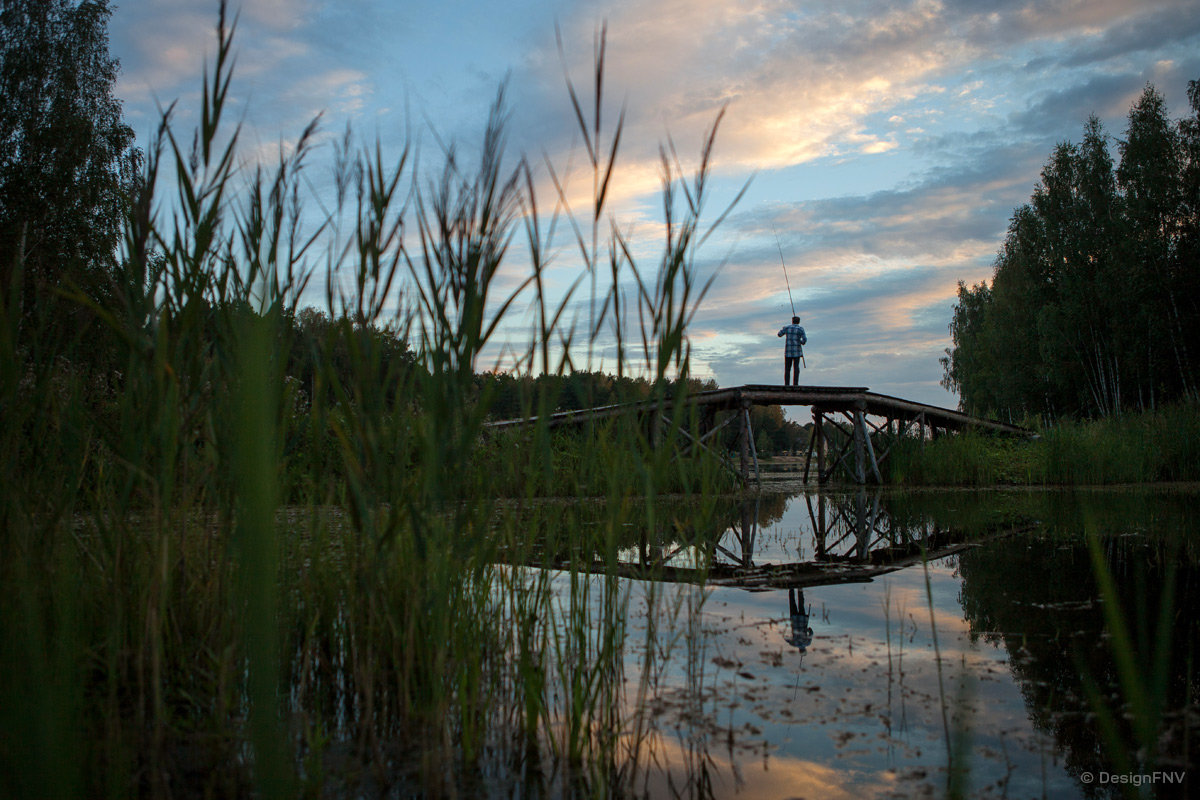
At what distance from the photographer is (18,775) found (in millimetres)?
1121

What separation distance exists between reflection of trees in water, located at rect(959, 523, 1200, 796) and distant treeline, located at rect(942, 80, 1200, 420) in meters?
18.9

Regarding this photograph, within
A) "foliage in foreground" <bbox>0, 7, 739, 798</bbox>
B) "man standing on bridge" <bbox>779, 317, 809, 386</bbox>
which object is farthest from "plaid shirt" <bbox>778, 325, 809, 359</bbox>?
"foliage in foreground" <bbox>0, 7, 739, 798</bbox>

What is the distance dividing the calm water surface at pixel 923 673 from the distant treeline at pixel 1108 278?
64.7 ft

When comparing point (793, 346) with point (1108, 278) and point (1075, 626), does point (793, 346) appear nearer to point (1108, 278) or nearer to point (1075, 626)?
point (1075, 626)

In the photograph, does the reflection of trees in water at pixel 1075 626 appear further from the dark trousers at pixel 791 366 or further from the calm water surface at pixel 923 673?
the dark trousers at pixel 791 366

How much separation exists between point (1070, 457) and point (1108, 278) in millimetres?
15966

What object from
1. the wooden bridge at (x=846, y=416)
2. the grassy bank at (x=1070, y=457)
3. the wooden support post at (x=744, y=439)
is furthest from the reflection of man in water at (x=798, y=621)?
the grassy bank at (x=1070, y=457)

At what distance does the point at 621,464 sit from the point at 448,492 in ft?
1.53

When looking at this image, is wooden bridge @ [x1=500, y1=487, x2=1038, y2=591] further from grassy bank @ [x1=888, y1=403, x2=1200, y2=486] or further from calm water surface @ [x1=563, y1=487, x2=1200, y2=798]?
grassy bank @ [x1=888, y1=403, x2=1200, y2=486]

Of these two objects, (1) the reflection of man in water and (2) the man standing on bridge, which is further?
(2) the man standing on bridge

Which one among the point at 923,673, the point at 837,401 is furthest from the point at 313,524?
the point at 837,401

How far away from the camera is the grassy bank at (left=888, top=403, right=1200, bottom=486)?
1277 centimetres

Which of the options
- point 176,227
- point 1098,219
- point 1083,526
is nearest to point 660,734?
point 176,227

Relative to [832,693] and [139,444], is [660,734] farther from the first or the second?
[139,444]
